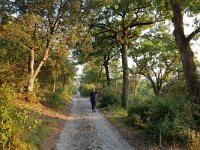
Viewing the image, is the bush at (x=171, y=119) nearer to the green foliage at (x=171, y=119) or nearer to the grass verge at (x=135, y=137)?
the green foliage at (x=171, y=119)

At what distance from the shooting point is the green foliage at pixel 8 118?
9.03m

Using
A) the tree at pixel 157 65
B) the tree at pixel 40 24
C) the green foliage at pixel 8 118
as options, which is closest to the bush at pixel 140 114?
the green foliage at pixel 8 118

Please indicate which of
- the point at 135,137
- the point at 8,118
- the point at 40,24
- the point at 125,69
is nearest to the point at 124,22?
the point at 125,69

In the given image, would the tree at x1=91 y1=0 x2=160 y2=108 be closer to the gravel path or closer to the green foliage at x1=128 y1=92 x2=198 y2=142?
the gravel path

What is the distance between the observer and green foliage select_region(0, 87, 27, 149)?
903 centimetres

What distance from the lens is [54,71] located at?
32.2 metres

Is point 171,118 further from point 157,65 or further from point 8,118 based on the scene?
point 157,65

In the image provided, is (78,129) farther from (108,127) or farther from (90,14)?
(90,14)

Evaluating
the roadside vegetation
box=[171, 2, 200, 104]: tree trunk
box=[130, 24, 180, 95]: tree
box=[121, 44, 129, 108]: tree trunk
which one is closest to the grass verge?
the roadside vegetation

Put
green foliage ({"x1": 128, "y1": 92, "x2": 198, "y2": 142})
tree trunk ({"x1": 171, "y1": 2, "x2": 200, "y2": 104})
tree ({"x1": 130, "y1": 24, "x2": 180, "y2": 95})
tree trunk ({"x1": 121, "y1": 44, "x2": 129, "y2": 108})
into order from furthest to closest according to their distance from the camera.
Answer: tree ({"x1": 130, "y1": 24, "x2": 180, "y2": 95}), tree trunk ({"x1": 121, "y1": 44, "x2": 129, "y2": 108}), tree trunk ({"x1": 171, "y1": 2, "x2": 200, "y2": 104}), green foliage ({"x1": 128, "y1": 92, "x2": 198, "y2": 142})

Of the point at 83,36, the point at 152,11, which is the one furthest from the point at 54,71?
the point at 152,11

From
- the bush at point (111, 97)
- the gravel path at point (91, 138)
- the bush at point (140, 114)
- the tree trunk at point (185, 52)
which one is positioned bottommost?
the gravel path at point (91, 138)

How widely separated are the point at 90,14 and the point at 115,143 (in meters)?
15.5

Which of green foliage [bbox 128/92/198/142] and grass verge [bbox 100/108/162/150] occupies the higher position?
green foliage [bbox 128/92/198/142]
